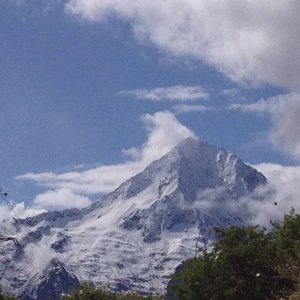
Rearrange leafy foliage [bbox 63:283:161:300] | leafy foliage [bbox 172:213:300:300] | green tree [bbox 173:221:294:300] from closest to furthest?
green tree [bbox 173:221:294:300]
leafy foliage [bbox 172:213:300:300]
leafy foliage [bbox 63:283:161:300]

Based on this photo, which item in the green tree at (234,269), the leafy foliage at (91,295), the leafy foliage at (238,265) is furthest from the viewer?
the leafy foliage at (91,295)

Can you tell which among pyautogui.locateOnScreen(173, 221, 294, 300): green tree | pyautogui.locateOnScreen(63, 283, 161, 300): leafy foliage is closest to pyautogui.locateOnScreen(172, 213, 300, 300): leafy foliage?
pyautogui.locateOnScreen(173, 221, 294, 300): green tree

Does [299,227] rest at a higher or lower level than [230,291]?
higher

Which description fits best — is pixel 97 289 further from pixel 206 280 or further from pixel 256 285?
pixel 256 285

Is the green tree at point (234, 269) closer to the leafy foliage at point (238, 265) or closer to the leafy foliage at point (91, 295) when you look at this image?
the leafy foliage at point (238, 265)

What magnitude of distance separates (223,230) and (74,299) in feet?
86.0

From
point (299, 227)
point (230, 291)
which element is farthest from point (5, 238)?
point (299, 227)

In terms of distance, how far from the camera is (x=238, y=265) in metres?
68.1

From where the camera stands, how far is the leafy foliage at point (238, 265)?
211ft

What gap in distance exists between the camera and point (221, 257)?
227ft

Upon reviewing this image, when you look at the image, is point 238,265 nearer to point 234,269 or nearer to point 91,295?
point 234,269

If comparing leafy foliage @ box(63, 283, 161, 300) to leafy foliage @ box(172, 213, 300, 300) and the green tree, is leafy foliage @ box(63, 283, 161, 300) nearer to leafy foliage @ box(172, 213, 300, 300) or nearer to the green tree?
leafy foliage @ box(172, 213, 300, 300)

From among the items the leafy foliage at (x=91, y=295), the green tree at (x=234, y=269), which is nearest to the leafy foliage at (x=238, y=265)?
the green tree at (x=234, y=269)

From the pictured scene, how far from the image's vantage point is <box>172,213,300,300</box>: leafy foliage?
64.4 m
